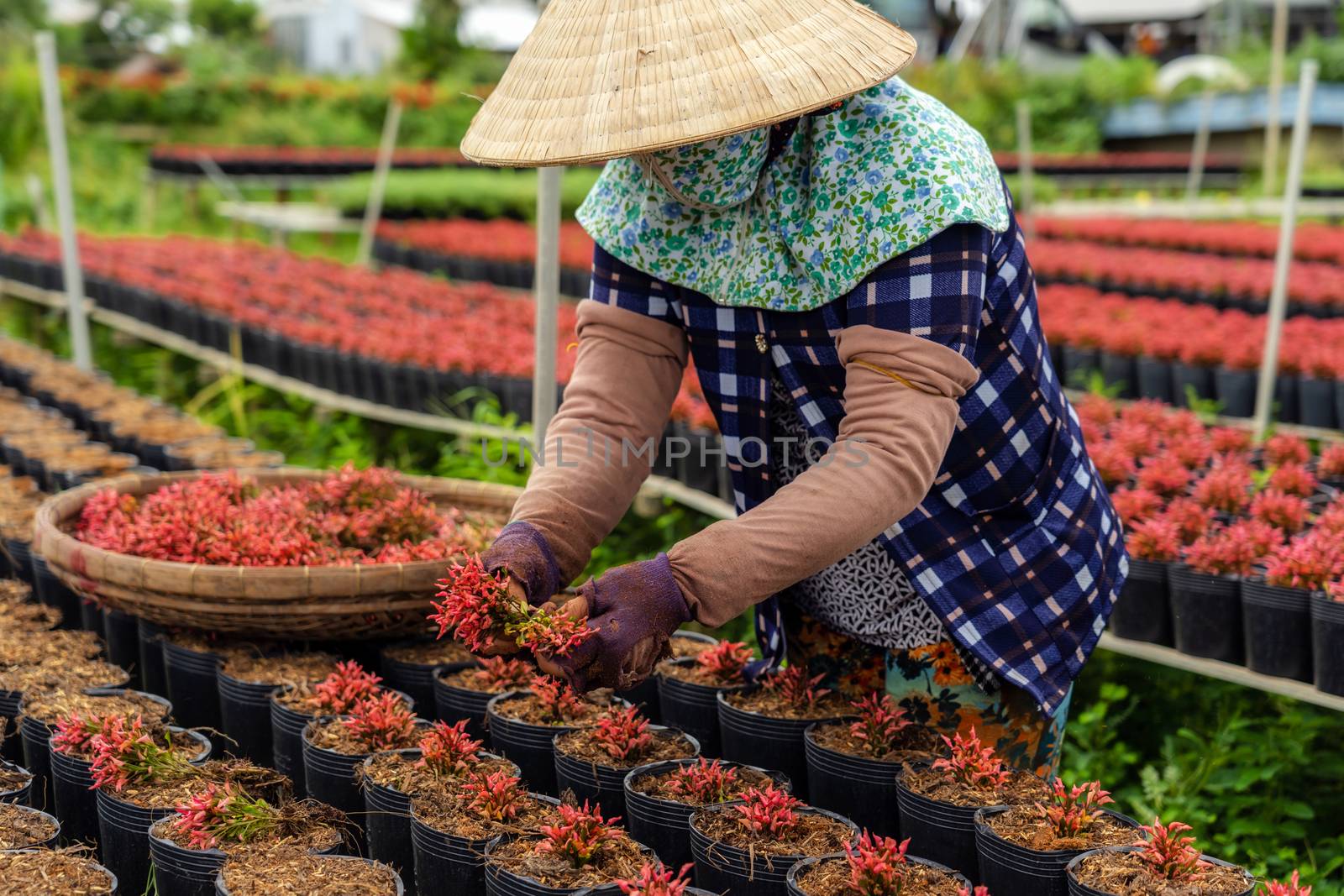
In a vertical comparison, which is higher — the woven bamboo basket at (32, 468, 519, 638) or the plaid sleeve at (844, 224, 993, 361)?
the plaid sleeve at (844, 224, 993, 361)

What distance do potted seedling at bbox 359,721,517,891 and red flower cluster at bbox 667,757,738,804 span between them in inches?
10.8

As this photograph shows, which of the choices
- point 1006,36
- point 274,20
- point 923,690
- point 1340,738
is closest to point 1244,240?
point 1340,738

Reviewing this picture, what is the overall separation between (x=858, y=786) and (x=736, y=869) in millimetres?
316

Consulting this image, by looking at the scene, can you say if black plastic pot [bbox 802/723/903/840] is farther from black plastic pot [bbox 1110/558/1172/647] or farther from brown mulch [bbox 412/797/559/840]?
black plastic pot [bbox 1110/558/1172/647]

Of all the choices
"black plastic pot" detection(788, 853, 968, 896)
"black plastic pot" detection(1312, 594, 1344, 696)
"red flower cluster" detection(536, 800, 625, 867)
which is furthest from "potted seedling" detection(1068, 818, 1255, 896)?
"black plastic pot" detection(1312, 594, 1344, 696)

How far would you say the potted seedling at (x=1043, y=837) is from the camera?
177 centimetres

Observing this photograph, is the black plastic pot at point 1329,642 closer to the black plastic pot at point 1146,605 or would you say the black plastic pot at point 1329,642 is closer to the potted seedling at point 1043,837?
the black plastic pot at point 1146,605

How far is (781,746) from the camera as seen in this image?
7.17 feet

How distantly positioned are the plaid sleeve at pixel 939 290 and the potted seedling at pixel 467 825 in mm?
856

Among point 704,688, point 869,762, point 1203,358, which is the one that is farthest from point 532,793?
point 1203,358

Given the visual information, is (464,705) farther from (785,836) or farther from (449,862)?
(785,836)

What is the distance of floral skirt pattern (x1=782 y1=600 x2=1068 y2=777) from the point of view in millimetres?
2035

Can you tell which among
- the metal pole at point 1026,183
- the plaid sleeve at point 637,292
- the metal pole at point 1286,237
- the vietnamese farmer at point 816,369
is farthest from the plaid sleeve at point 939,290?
the metal pole at point 1026,183

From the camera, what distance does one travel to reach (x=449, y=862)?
1871mm
